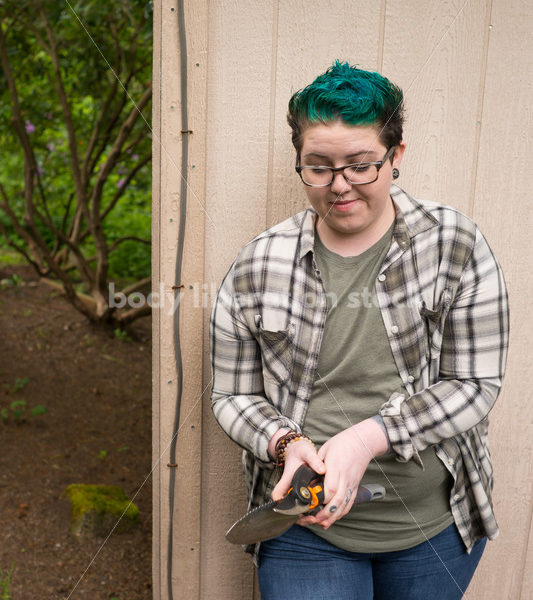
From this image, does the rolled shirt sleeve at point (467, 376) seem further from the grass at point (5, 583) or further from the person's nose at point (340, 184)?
the grass at point (5, 583)

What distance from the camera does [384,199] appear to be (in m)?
1.34

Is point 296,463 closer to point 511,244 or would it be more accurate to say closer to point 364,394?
point 364,394

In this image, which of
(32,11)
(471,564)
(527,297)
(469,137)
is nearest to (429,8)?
(469,137)

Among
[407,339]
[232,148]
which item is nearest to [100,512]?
[232,148]

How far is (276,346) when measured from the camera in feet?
4.71

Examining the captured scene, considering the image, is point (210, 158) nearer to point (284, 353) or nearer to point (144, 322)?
point (284, 353)

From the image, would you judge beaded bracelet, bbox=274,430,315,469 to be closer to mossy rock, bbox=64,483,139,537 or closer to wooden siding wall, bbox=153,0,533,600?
wooden siding wall, bbox=153,0,533,600

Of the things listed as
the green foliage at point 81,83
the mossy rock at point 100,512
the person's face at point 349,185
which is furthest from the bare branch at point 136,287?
the person's face at point 349,185

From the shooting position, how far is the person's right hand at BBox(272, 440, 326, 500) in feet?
4.10

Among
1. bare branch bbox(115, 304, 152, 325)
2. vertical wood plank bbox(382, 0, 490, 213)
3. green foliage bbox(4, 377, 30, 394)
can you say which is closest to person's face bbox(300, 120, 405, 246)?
vertical wood plank bbox(382, 0, 490, 213)

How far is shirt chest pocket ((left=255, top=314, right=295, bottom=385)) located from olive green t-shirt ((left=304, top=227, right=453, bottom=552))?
0.07 m

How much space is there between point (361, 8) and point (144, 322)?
163 inches

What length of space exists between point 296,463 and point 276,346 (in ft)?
0.90

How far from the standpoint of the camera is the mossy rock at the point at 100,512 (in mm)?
2867
